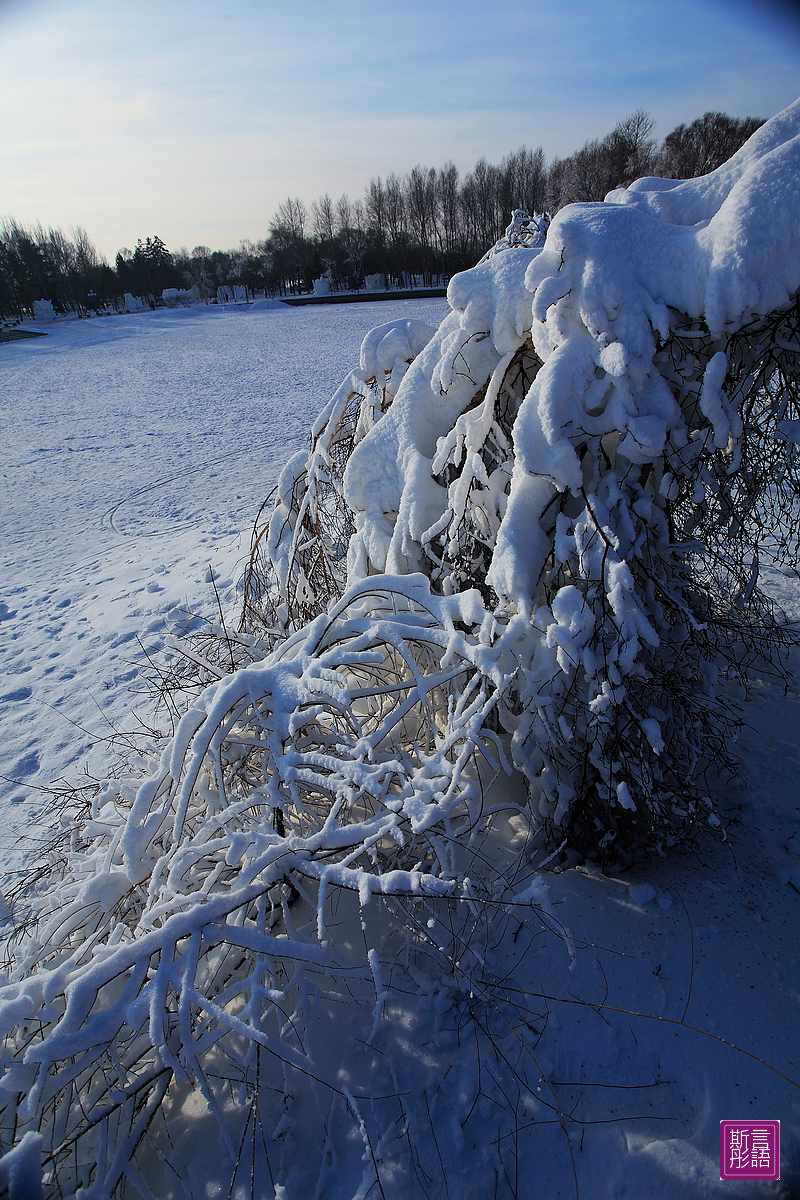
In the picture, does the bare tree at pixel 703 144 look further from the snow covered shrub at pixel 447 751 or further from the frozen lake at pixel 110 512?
the snow covered shrub at pixel 447 751

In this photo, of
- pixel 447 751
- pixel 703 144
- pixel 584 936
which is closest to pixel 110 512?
pixel 447 751

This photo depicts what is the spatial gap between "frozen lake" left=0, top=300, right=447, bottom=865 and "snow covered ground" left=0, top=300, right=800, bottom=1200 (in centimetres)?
3

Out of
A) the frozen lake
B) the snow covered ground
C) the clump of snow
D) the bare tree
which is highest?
the bare tree

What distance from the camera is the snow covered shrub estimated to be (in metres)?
2.04

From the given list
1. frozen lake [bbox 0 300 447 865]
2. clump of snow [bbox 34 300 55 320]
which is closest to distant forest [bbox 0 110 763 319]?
clump of snow [bbox 34 300 55 320]

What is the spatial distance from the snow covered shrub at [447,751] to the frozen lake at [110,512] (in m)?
1.96

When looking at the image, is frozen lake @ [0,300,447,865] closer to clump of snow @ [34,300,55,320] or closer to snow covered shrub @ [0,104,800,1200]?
snow covered shrub @ [0,104,800,1200]

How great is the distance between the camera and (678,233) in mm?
2199

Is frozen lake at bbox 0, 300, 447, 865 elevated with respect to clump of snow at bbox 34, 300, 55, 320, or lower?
lower

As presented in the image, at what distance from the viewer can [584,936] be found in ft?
8.65

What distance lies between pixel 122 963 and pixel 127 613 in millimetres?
4663

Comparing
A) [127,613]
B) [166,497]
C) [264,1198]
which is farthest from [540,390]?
[166,497]

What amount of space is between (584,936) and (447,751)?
105 cm

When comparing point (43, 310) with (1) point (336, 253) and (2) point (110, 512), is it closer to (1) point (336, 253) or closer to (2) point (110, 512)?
(1) point (336, 253)
